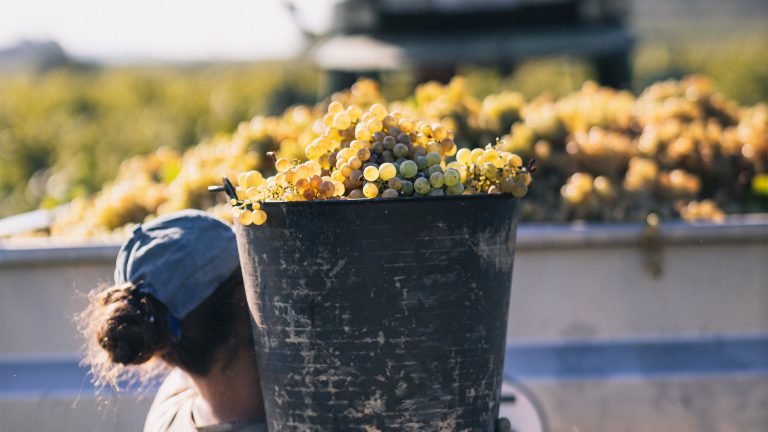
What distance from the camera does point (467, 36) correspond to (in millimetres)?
6605

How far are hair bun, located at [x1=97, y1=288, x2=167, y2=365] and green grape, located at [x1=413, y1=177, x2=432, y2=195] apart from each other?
615 millimetres

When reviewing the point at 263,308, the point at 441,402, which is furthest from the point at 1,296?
the point at 441,402

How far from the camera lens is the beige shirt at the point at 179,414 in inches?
78.2

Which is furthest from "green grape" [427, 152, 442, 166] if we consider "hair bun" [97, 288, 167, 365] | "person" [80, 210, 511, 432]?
"hair bun" [97, 288, 167, 365]

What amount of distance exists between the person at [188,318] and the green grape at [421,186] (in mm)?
526

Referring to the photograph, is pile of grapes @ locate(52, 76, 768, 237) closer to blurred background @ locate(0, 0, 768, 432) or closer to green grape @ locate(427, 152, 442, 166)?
blurred background @ locate(0, 0, 768, 432)

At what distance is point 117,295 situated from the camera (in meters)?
1.88

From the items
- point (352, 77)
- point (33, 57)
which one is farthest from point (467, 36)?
point (33, 57)

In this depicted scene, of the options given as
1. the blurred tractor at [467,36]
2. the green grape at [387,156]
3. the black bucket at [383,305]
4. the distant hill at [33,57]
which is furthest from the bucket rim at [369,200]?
the distant hill at [33,57]

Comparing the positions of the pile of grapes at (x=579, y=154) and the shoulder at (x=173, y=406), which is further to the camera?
the pile of grapes at (x=579, y=154)

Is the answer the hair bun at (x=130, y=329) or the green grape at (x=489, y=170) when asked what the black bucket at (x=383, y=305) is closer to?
the green grape at (x=489, y=170)

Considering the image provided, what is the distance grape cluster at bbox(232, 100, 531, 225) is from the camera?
62.3 inches

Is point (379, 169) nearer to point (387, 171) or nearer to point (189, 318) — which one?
point (387, 171)

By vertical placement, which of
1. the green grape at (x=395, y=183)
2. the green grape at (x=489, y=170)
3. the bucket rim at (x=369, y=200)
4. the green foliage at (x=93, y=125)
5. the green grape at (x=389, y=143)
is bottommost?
the green foliage at (x=93, y=125)
